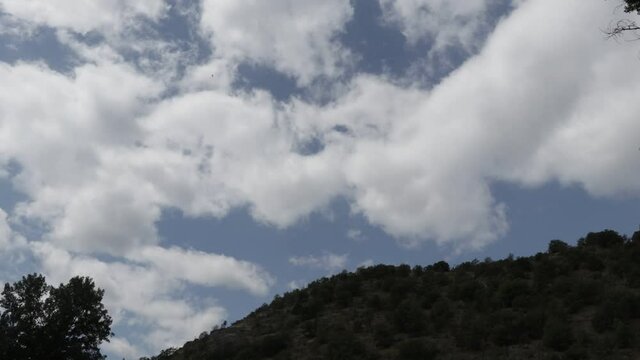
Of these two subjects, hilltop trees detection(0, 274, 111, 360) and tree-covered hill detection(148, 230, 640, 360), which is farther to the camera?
hilltop trees detection(0, 274, 111, 360)

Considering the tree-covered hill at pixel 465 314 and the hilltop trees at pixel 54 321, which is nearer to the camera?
the tree-covered hill at pixel 465 314

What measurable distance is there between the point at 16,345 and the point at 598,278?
27005 millimetres

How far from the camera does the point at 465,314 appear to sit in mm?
24578

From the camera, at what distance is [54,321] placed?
112ft

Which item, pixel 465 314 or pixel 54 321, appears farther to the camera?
pixel 54 321

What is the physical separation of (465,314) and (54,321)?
70.2 feet

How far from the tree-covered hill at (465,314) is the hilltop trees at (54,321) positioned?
453 centimetres

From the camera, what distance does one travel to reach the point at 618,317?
21.0 meters

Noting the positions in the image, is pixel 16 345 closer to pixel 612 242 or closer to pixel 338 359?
pixel 338 359

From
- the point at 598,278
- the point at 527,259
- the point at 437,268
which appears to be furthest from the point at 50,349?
the point at 598,278

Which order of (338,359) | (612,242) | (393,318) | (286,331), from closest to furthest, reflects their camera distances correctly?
1. (338,359)
2. (393,318)
3. (286,331)
4. (612,242)

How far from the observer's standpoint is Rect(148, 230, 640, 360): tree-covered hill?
68.3 feet

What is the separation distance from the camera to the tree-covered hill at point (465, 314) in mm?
20828

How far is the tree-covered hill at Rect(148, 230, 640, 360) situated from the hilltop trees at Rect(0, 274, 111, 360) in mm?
4531
